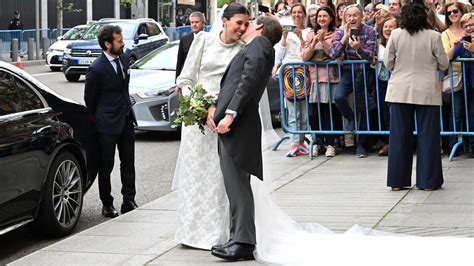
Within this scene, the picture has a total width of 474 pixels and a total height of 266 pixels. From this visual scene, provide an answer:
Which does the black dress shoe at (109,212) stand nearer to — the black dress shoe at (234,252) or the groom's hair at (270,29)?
the black dress shoe at (234,252)

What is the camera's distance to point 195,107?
24.2ft

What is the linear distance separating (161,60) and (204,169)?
32.8 ft

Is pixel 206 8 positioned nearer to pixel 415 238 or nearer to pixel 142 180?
pixel 142 180

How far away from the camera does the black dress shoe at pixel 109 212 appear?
388 inches

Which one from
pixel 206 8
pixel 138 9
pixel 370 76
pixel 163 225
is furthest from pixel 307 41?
pixel 206 8

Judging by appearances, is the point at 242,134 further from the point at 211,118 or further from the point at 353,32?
the point at 353,32

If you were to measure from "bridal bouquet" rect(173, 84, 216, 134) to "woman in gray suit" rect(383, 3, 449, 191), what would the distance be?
3.03 meters

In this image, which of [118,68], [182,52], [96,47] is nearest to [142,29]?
[96,47]

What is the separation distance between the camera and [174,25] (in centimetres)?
6781

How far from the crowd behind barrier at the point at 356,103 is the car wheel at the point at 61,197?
4.54m

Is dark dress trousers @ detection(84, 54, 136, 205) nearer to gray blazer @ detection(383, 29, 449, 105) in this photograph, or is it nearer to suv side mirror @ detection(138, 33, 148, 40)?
gray blazer @ detection(383, 29, 449, 105)

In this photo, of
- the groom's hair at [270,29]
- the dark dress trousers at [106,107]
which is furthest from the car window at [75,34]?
the groom's hair at [270,29]

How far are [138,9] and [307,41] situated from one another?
4384 cm

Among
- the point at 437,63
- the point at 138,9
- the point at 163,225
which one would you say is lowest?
the point at 163,225
